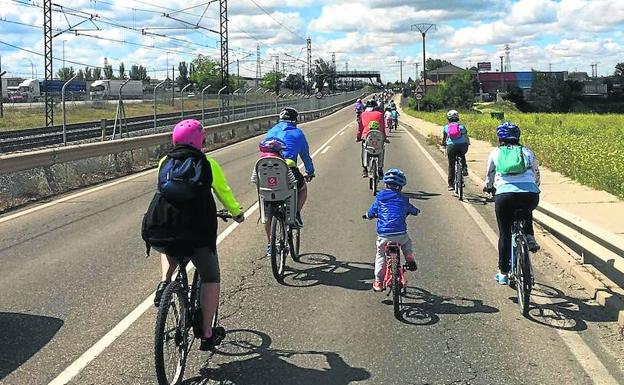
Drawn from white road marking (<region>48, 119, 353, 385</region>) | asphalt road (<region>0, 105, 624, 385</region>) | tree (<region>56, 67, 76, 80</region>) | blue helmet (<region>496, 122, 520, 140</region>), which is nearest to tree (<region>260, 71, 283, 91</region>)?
tree (<region>56, 67, 76, 80</region>)

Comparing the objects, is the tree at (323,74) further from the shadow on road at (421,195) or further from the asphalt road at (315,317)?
the asphalt road at (315,317)

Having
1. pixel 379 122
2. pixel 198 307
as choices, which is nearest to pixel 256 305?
pixel 198 307

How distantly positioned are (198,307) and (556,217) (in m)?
5.95

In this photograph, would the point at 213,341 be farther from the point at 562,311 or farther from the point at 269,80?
the point at 269,80

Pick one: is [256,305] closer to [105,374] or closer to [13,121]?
[105,374]

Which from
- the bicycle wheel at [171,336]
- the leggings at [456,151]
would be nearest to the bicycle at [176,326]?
the bicycle wheel at [171,336]

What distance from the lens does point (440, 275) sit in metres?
7.49

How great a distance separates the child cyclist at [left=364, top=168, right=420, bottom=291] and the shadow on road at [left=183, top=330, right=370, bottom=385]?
152 cm

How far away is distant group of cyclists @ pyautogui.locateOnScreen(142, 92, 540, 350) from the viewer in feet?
14.4

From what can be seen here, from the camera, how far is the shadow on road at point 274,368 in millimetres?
4672

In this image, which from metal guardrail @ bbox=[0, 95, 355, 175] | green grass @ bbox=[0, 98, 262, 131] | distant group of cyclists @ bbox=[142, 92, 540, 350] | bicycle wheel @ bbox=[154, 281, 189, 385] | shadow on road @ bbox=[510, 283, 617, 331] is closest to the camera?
bicycle wheel @ bbox=[154, 281, 189, 385]

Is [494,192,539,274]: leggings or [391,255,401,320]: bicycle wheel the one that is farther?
[494,192,539,274]: leggings

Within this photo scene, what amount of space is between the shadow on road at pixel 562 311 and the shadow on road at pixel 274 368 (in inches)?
81.6

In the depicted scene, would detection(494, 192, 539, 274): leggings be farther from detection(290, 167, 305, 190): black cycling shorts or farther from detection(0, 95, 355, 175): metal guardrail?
detection(0, 95, 355, 175): metal guardrail
